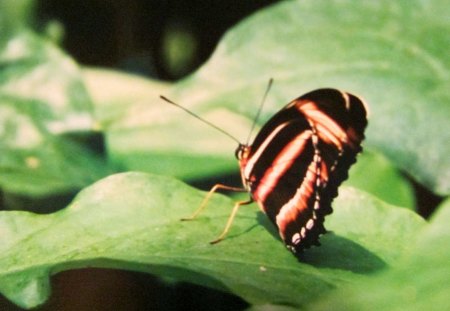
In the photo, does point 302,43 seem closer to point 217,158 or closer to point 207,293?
point 217,158

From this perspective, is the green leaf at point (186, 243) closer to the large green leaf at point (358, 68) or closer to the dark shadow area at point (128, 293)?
the large green leaf at point (358, 68)

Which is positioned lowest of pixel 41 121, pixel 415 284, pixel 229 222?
pixel 41 121

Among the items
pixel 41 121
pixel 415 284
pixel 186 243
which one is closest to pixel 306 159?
pixel 186 243

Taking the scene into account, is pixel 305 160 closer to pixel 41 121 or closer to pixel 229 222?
pixel 229 222

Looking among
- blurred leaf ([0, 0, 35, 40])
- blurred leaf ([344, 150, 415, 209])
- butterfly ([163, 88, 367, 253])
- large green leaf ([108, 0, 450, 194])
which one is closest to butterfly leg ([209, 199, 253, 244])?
butterfly ([163, 88, 367, 253])

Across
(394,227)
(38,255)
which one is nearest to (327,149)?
(394,227)

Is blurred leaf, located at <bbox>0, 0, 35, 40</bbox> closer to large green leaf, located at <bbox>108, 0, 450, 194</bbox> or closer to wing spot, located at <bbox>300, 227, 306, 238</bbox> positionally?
large green leaf, located at <bbox>108, 0, 450, 194</bbox>
